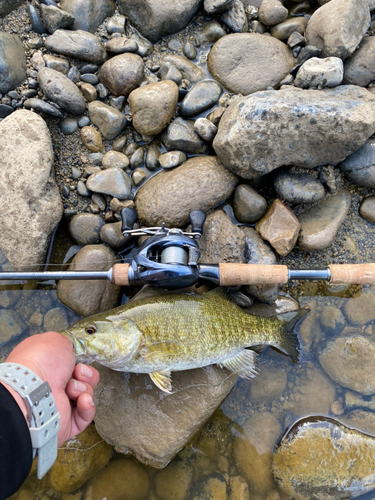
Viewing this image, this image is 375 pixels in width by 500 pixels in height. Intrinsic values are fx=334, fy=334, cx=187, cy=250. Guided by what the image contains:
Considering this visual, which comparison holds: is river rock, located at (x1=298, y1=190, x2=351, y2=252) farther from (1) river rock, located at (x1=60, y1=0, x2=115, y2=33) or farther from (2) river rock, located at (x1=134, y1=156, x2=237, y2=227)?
(1) river rock, located at (x1=60, y1=0, x2=115, y2=33)

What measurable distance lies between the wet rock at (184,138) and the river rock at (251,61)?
899 mm

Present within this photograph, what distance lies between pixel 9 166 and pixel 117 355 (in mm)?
2738

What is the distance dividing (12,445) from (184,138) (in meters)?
3.74

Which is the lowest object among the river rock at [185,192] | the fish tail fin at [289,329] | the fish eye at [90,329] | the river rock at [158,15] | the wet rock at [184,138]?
the fish tail fin at [289,329]

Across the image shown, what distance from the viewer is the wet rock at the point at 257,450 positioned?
13.9ft

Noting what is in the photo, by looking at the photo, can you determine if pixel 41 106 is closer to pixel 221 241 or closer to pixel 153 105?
pixel 153 105

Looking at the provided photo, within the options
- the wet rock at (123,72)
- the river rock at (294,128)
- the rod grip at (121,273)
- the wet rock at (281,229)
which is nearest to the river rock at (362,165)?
the river rock at (294,128)

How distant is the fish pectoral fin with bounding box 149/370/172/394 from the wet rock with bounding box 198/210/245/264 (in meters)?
1.41

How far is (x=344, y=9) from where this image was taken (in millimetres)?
4168

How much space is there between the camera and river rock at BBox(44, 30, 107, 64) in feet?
15.2

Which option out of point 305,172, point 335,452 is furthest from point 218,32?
point 335,452

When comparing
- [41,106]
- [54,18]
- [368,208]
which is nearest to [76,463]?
[41,106]

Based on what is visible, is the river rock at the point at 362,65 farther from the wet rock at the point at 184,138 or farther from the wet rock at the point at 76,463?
the wet rock at the point at 76,463

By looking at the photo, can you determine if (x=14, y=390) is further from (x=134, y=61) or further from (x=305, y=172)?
(x=134, y=61)
